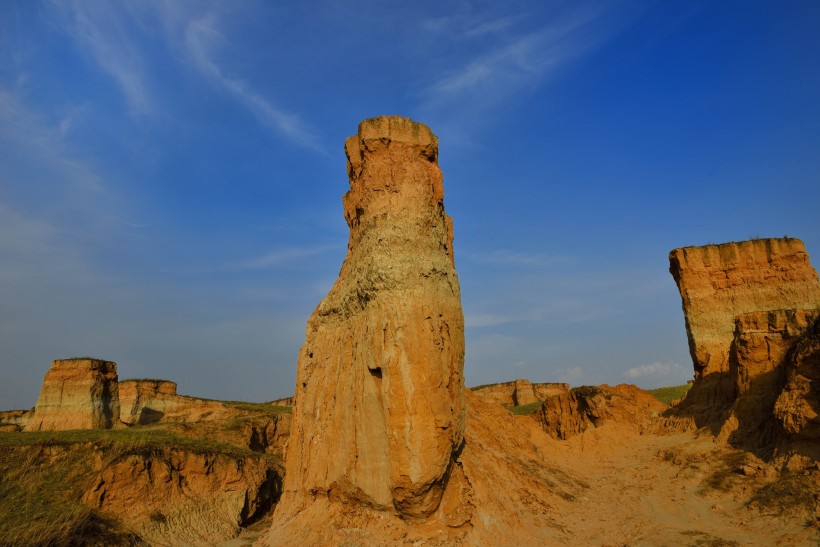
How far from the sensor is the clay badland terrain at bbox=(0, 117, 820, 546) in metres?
9.98

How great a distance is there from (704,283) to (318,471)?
22.2 metres

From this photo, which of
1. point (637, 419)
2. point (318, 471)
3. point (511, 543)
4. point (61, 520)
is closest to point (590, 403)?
point (637, 419)

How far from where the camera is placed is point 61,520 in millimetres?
14438

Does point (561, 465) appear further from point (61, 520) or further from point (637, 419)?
point (61, 520)

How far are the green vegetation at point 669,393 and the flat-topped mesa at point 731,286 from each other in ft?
35.8

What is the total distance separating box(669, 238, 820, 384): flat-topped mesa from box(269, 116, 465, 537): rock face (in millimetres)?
18659

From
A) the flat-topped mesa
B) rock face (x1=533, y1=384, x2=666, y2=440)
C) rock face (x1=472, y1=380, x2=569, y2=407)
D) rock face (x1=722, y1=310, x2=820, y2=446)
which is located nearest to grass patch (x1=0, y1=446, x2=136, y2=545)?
rock face (x1=533, y1=384, x2=666, y2=440)

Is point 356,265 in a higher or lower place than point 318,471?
higher

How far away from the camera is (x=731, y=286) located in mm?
24750

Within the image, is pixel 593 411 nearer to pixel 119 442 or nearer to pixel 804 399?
pixel 804 399

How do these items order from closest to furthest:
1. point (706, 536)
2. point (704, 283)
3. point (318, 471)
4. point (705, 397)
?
point (318, 471)
point (706, 536)
point (705, 397)
point (704, 283)

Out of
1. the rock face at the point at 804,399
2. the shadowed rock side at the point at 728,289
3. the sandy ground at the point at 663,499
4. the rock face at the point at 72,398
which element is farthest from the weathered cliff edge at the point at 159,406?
the rock face at the point at 804,399

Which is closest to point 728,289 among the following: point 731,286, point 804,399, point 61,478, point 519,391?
point 731,286

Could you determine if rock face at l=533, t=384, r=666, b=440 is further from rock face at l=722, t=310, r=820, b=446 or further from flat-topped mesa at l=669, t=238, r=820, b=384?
rock face at l=722, t=310, r=820, b=446
